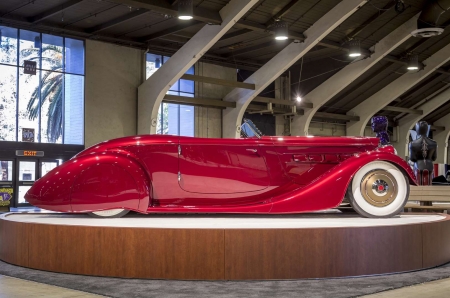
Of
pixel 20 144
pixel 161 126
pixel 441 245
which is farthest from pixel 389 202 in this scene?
pixel 161 126

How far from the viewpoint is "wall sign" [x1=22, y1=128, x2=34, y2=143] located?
20016 millimetres

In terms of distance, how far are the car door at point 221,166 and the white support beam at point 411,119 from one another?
28.5 meters

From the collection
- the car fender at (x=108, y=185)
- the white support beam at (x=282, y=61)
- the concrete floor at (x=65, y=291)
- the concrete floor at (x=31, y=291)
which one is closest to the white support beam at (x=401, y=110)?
the white support beam at (x=282, y=61)

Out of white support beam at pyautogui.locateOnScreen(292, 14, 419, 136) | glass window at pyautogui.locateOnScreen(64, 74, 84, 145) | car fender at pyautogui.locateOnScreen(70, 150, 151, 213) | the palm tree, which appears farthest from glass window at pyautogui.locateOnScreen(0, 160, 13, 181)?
car fender at pyautogui.locateOnScreen(70, 150, 151, 213)

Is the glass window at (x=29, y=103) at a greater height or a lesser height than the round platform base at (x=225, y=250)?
greater

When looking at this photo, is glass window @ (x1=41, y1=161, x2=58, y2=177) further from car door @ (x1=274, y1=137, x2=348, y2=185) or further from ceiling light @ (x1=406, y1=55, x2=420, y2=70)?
car door @ (x1=274, y1=137, x2=348, y2=185)

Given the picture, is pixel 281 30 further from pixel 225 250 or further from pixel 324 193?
pixel 225 250

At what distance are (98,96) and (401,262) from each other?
17.5m

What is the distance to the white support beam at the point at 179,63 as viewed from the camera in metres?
18.0

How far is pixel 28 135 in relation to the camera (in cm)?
2014

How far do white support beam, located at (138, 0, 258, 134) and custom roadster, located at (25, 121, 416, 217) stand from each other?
39.6ft

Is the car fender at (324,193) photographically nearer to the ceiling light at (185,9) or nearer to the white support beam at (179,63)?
the ceiling light at (185,9)

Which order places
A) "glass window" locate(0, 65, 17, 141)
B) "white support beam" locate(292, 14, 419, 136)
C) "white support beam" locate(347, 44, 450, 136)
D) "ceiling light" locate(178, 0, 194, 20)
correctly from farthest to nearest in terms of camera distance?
"white support beam" locate(347, 44, 450, 136), "white support beam" locate(292, 14, 419, 136), "glass window" locate(0, 65, 17, 141), "ceiling light" locate(178, 0, 194, 20)

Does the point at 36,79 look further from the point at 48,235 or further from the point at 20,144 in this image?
the point at 48,235
